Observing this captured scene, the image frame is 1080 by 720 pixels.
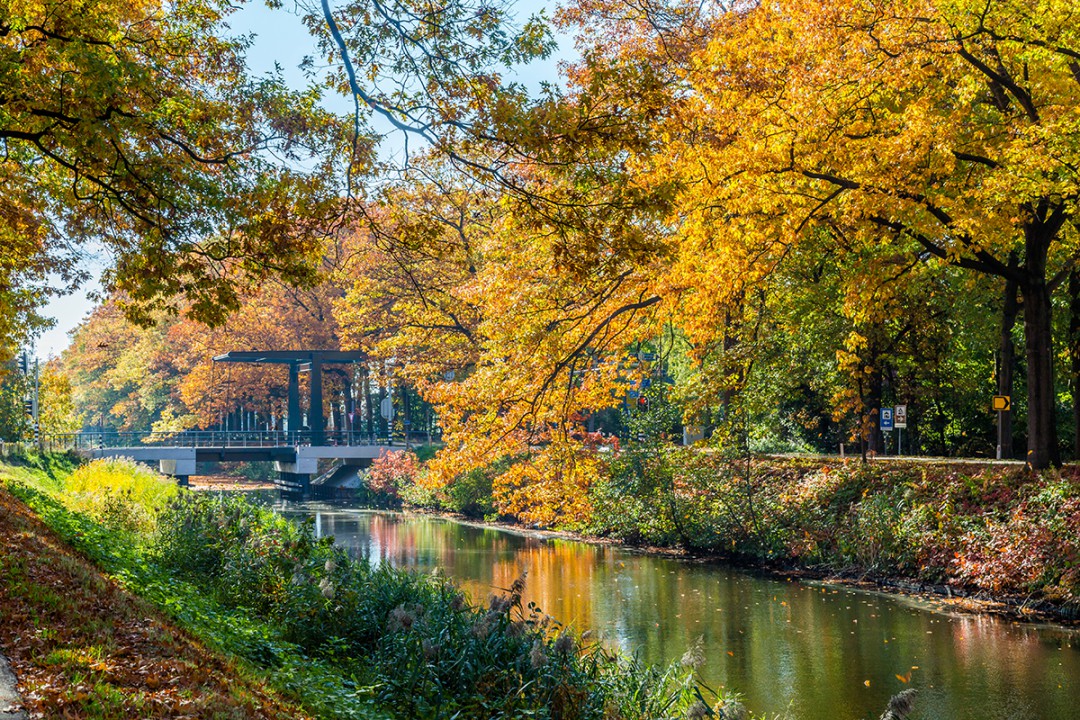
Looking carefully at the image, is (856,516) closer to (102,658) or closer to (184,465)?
(102,658)

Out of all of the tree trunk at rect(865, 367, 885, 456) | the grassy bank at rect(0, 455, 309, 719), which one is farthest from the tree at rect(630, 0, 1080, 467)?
the grassy bank at rect(0, 455, 309, 719)

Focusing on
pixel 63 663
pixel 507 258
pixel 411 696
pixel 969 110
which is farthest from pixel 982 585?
pixel 63 663

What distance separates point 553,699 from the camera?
8.10 metres

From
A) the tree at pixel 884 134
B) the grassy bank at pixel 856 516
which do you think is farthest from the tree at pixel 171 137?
the grassy bank at pixel 856 516

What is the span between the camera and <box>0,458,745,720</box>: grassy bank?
6686mm

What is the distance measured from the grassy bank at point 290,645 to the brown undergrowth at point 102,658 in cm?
2

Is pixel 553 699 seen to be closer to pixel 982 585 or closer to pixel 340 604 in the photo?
pixel 340 604

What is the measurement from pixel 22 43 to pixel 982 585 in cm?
1577

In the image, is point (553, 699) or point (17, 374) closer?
point (553, 699)

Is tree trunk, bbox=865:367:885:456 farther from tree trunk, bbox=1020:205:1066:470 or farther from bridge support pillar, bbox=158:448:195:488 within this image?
bridge support pillar, bbox=158:448:195:488

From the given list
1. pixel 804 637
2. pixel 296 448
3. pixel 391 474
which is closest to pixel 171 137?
pixel 804 637

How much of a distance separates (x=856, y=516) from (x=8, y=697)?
1780 cm

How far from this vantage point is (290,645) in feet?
31.2

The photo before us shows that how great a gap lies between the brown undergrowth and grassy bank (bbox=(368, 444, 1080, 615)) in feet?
36.9
